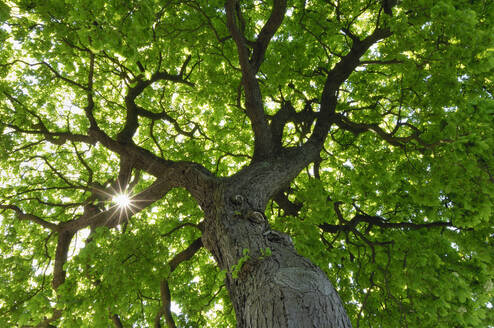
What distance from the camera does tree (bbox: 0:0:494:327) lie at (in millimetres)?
3502

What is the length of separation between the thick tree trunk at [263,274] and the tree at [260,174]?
0.02m

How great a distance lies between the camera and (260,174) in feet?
15.0

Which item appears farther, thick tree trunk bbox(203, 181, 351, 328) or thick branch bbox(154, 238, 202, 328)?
thick branch bbox(154, 238, 202, 328)

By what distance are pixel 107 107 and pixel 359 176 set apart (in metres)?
7.85

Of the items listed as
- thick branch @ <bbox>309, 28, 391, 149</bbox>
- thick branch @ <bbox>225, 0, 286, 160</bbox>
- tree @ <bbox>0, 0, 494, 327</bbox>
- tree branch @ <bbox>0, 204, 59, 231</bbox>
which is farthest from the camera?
thick branch @ <bbox>309, 28, 391, 149</bbox>

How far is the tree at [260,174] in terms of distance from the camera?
11.5 feet

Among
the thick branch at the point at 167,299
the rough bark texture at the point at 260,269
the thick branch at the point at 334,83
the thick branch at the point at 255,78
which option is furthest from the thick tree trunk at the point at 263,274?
the thick branch at the point at 334,83

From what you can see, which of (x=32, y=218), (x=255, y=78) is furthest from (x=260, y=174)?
(x=32, y=218)

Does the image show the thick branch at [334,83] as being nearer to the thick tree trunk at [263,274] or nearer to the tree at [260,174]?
the tree at [260,174]

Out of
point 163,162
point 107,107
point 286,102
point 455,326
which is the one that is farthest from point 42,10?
point 455,326

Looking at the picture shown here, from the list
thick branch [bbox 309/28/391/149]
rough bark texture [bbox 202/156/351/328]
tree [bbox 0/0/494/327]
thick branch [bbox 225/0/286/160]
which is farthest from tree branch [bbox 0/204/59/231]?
thick branch [bbox 309/28/391/149]

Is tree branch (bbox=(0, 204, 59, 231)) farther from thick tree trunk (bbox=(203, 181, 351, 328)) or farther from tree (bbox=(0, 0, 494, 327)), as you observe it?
thick tree trunk (bbox=(203, 181, 351, 328))

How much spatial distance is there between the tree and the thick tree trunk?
2cm

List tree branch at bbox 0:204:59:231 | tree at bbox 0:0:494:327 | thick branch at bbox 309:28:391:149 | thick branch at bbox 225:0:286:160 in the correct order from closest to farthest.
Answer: tree at bbox 0:0:494:327 → thick branch at bbox 225:0:286:160 → tree branch at bbox 0:204:59:231 → thick branch at bbox 309:28:391:149
